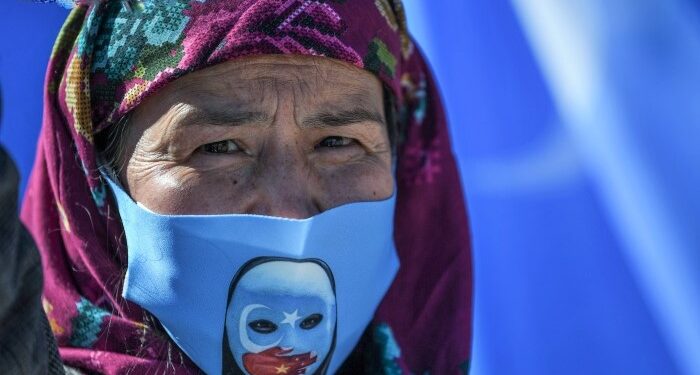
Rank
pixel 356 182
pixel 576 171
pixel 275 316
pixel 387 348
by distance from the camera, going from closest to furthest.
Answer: pixel 275 316 → pixel 356 182 → pixel 387 348 → pixel 576 171

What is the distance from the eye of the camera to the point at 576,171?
315 cm

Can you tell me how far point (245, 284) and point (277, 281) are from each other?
2.7 inches

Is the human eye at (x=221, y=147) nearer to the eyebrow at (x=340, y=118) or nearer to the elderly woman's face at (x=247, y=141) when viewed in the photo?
the elderly woman's face at (x=247, y=141)

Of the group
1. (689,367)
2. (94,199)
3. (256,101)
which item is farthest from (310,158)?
(689,367)

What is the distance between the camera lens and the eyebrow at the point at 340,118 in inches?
82.7

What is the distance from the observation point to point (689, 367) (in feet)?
9.48

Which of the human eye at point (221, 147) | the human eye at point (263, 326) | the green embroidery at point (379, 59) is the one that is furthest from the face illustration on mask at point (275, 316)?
the green embroidery at point (379, 59)

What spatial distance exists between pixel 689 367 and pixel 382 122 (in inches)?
52.3

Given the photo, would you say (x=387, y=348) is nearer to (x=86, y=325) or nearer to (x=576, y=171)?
(x=86, y=325)

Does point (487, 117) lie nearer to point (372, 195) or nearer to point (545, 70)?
point (545, 70)

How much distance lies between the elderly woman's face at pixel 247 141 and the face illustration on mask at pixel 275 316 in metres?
0.13

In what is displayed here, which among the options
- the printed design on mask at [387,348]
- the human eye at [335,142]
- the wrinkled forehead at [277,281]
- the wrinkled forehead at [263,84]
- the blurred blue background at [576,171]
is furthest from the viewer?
the blurred blue background at [576,171]

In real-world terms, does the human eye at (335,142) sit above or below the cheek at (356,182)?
above

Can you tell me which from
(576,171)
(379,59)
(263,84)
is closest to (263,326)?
(263,84)
